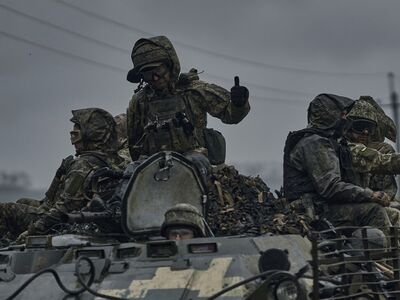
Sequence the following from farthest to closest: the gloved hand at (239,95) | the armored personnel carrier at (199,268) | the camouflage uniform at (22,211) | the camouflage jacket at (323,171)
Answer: the camouflage uniform at (22,211) → the gloved hand at (239,95) → the camouflage jacket at (323,171) → the armored personnel carrier at (199,268)

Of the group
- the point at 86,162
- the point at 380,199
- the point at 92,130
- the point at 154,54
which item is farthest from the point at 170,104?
the point at 380,199

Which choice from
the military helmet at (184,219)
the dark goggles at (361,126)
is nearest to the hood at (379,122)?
the dark goggles at (361,126)

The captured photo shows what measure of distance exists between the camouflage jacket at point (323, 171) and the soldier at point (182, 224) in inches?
130

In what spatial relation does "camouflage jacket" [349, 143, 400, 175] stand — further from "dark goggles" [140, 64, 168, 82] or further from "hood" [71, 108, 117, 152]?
"hood" [71, 108, 117, 152]

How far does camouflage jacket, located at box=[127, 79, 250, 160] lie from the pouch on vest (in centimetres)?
8

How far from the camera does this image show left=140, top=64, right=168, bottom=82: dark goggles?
1633cm

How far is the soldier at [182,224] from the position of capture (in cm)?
1251

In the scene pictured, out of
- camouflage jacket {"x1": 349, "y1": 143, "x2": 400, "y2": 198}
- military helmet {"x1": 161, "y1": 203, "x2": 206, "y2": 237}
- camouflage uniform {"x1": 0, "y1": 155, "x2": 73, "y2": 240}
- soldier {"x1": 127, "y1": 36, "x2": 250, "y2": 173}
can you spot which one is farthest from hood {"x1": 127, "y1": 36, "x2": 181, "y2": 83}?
military helmet {"x1": 161, "y1": 203, "x2": 206, "y2": 237}

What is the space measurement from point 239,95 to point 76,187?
2651mm

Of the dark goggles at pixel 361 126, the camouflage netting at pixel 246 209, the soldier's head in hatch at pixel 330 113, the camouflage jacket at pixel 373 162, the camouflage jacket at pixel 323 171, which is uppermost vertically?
the dark goggles at pixel 361 126

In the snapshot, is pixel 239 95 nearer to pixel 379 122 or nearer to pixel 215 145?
pixel 215 145

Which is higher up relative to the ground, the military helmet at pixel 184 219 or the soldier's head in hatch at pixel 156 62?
the soldier's head in hatch at pixel 156 62

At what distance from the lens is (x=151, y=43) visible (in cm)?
1644

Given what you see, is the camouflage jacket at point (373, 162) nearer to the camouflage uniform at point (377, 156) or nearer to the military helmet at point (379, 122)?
the camouflage uniform at point (377, 156)
